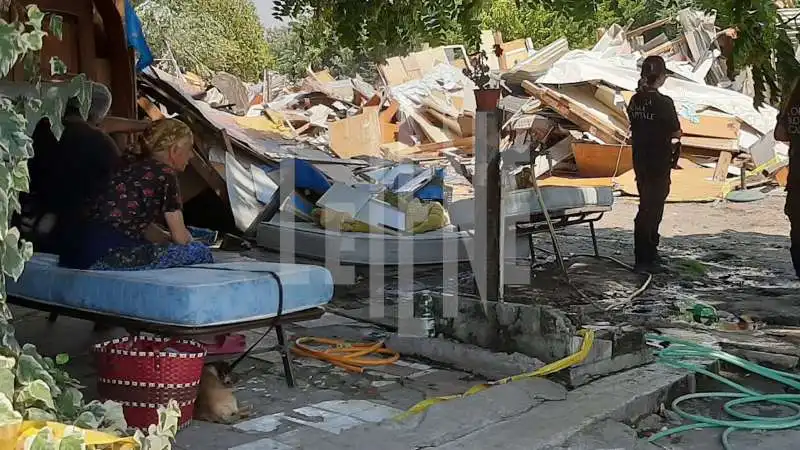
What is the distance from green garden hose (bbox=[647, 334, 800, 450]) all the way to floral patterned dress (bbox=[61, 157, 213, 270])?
2.78m

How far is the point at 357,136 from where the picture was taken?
20641 millimetres

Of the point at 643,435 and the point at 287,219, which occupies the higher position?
the point at 287,219

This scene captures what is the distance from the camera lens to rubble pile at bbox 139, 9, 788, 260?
9.79 m

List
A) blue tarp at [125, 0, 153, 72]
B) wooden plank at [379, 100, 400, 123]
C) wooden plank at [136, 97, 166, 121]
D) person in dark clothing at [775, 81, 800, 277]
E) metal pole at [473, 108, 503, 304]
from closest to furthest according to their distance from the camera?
metal pole at [473, 108, 503, 304], person in dark clothing at [775, 81, 800, 277], blue tarp at [125, 0, 153, 72], wooden plank at [136, 97, 166, 121], wooden plank at [379, 100, 400, 123]

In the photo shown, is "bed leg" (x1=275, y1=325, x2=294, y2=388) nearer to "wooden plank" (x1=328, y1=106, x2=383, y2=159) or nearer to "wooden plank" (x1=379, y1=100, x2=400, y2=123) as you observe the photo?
"wooden plank" (x1=328, y1=106, x2=383, y2=159)

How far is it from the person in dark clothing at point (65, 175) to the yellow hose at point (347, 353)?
5.36 feet

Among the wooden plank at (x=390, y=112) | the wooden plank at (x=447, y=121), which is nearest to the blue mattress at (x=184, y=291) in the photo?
the wooden plank at (x=447, y=121)

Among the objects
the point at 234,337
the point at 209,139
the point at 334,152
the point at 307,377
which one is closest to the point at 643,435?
the point at 307,377

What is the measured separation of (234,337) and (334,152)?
49.9 ft

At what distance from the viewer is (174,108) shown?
10641 millimetres

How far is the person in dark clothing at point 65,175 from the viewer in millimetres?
4969

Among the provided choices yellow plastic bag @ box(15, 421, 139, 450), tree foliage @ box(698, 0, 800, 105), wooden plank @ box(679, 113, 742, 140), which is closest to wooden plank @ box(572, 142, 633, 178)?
wooden plank @ box(679, 113, 742, 140)


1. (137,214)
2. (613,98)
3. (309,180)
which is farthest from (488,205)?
(613,98)

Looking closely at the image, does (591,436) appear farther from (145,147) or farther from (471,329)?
(145,147)
